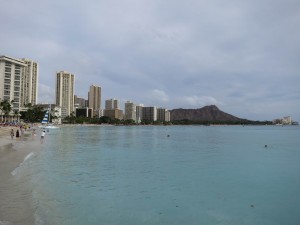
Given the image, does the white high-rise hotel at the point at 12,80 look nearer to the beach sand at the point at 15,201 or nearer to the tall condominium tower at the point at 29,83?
the tall condominium tower at the point at 29,83

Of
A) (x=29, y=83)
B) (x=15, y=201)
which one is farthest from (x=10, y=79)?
(x=15, y=201)

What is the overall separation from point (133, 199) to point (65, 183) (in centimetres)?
459

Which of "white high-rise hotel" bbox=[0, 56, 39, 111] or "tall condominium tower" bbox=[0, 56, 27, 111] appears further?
"white high-rise hotel" bbox=[0, 56, 39, 111]

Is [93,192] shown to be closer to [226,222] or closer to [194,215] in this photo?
[194,215]

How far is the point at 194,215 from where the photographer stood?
1086cm

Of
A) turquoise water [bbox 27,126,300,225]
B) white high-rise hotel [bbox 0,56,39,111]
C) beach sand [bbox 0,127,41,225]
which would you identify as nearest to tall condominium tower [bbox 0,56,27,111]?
white high-rise hotel [bbox 0,56,39,111]

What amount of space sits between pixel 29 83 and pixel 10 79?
1192 inches

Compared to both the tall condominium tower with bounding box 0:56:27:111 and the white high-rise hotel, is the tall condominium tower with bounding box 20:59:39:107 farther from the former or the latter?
the tall condominium tower with bounding box 0:56:27:111

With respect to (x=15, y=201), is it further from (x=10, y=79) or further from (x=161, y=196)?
(x=10, y=79)

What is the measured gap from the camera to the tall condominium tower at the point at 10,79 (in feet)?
478

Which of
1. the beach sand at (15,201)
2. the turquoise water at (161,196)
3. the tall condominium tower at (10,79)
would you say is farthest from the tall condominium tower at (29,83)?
the beach sand at (15,201)

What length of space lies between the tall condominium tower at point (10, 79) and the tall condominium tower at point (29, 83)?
17.7 m

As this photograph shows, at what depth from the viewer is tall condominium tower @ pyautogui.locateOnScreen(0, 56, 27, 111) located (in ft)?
478

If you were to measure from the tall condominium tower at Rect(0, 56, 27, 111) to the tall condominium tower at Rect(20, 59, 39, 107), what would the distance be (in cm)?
1767
